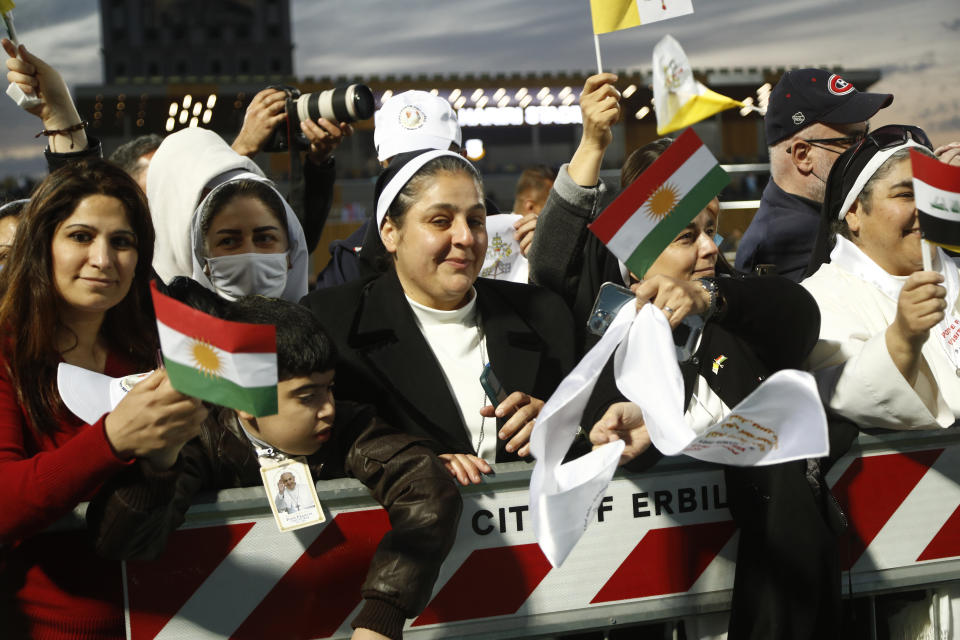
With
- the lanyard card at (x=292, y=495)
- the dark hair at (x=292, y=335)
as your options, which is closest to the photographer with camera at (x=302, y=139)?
the dark hair at (x=292, y=335)

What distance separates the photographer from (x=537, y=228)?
336cm

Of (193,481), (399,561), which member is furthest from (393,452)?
(193,481)

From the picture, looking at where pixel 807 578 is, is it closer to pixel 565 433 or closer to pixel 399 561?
pixel 565 433

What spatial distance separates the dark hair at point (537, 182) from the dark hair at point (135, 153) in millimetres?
2846

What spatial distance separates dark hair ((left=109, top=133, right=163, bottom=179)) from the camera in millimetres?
4191

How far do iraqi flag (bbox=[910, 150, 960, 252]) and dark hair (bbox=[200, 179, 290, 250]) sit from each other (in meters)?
1.99

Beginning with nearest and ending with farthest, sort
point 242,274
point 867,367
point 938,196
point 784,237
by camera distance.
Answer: point 938,196 < point 867,367 < point 242,274 < point 784,237

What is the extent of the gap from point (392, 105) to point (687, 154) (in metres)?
2.20

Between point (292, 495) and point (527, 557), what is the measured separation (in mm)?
641

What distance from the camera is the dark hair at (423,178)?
123 inches

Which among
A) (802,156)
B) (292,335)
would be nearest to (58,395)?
(292,335)

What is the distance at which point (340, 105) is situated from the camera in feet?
12.3

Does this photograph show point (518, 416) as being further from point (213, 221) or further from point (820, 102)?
point (820, 102)

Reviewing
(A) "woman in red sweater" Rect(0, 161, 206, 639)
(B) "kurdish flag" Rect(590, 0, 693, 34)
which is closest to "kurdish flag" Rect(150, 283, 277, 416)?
(A) "woman in red sweater" Rect(0, 161, 206, 639)
